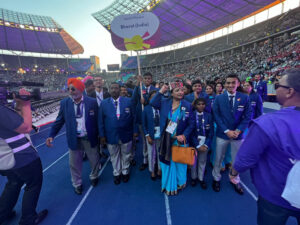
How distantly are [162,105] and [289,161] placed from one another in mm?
1633

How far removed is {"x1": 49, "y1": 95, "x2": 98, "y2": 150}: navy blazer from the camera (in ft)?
7.59

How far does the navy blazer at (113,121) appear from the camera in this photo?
8.50ft

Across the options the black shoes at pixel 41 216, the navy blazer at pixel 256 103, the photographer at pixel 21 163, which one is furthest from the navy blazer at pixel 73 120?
the navy blazer at pixel 256 103

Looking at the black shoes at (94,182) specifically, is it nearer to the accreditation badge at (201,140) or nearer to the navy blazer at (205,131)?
the navy blazer at (205,131)

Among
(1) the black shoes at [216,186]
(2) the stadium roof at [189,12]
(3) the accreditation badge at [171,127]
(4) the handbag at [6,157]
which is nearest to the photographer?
(4) the handbag at [6,157]

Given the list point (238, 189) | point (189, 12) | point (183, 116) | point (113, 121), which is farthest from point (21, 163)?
point (189, 12)

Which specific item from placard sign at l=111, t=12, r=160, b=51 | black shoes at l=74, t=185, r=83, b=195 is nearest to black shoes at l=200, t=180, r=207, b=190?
black shoes at l=74, t=185, r=83, b=195

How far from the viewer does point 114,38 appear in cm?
292

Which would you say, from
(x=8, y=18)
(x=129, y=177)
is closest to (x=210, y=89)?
(x=129, y=177)

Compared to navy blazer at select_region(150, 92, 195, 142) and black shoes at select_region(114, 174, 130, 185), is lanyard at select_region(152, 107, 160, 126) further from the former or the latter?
black shoes at select_region(114, 174, 130, 185)

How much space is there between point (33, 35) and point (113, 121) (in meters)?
50.1

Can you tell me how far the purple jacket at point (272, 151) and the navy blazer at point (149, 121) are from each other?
165 cm

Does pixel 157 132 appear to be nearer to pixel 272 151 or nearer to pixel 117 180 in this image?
pixel 117 180

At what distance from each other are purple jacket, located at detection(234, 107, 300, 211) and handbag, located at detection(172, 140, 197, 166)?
2.78 feet
